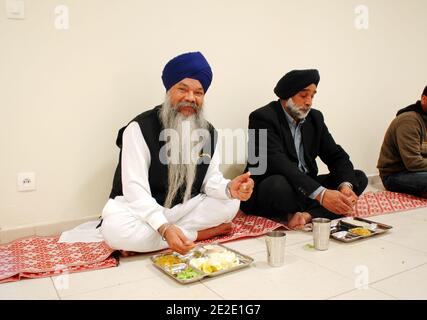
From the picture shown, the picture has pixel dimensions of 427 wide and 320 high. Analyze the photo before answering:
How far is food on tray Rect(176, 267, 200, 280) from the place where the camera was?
5.24 ft

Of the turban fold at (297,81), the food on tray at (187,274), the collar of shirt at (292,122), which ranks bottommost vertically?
the food on tray at (187,274)

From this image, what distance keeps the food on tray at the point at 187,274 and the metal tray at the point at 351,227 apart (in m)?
0.84

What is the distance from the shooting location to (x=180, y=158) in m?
2.05

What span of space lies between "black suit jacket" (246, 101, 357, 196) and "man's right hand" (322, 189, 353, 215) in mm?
91

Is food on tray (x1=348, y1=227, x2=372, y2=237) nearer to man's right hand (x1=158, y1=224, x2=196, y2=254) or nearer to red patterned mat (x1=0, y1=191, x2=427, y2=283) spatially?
red patterned mat (x1=0, y1=191, x2=427, y2=283)

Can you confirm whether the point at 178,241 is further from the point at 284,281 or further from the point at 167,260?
the point at 284,281

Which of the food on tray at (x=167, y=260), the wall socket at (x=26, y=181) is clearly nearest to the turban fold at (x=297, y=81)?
the food on tray at (x=167, y=260)

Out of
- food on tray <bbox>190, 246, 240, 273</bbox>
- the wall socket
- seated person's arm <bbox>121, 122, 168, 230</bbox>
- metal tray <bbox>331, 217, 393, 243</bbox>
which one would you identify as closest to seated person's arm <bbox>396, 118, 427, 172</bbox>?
metal tray <bbox>331, 217, 393, 243</bbox>

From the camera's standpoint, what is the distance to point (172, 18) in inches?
100

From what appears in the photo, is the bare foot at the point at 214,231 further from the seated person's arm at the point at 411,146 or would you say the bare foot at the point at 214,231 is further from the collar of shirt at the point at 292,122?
the seated person's arm at the point at 411,146

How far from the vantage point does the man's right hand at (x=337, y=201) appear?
7.19 ft

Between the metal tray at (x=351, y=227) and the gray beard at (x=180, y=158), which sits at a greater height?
the gray beard at (x=180, y=158)

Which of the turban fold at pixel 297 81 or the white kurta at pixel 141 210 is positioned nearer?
the white kurta at pixel 141 210

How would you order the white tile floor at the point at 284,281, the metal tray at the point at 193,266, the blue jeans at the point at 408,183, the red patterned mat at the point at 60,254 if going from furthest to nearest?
the blue jeans at the point at 408,183 → the red patterned mat at the point at 60,254 → the metal tray at the point at 193,266 → the white tile floor at the point at 284,281
